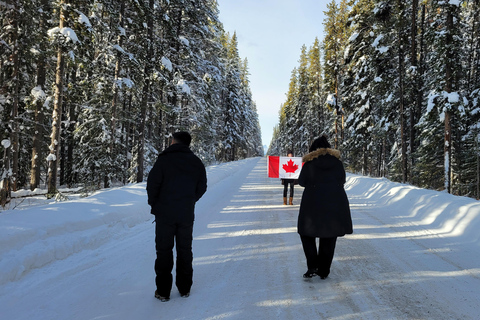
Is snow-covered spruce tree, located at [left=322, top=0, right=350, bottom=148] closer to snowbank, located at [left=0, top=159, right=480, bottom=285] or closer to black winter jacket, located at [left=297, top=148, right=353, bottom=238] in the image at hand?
snowbank, located at [left=0, top=159, right=480, bottom=285]

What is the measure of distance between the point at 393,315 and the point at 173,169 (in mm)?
3059

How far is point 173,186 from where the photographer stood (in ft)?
11.6

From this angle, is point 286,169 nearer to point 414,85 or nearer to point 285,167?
point 285,167

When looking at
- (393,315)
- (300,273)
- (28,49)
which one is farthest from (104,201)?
(28,49)

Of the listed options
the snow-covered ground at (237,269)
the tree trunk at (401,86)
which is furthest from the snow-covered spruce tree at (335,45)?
the snow-covered ground at (237,269)

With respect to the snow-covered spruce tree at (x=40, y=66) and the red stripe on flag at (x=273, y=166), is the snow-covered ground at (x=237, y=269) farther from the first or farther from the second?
the snow-covered spruce tree at (x=40, y=66)

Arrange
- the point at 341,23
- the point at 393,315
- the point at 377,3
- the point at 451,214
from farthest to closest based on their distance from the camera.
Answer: the point at 341,23 → the point at 377,3 → the point at 451,214 → the point at 393,315

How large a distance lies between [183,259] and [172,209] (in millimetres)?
684

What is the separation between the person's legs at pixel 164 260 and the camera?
3486 millimetres

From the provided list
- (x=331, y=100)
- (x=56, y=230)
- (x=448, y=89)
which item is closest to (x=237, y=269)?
(x=56, y=230)

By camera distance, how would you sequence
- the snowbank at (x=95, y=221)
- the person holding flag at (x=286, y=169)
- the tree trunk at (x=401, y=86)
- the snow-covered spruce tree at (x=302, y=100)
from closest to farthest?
the snowbank at (x=95, y=221) → the person holding flag at (x=286, y=169) → the tree trunk at (x=401, y=86) → the snow-covered spruce tree at (x=302, y=100)

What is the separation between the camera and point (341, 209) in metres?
4.08

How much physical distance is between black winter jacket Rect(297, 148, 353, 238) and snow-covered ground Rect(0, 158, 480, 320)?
2.55ft

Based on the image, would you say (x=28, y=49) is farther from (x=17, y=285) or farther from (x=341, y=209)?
(x=341, y=209)
